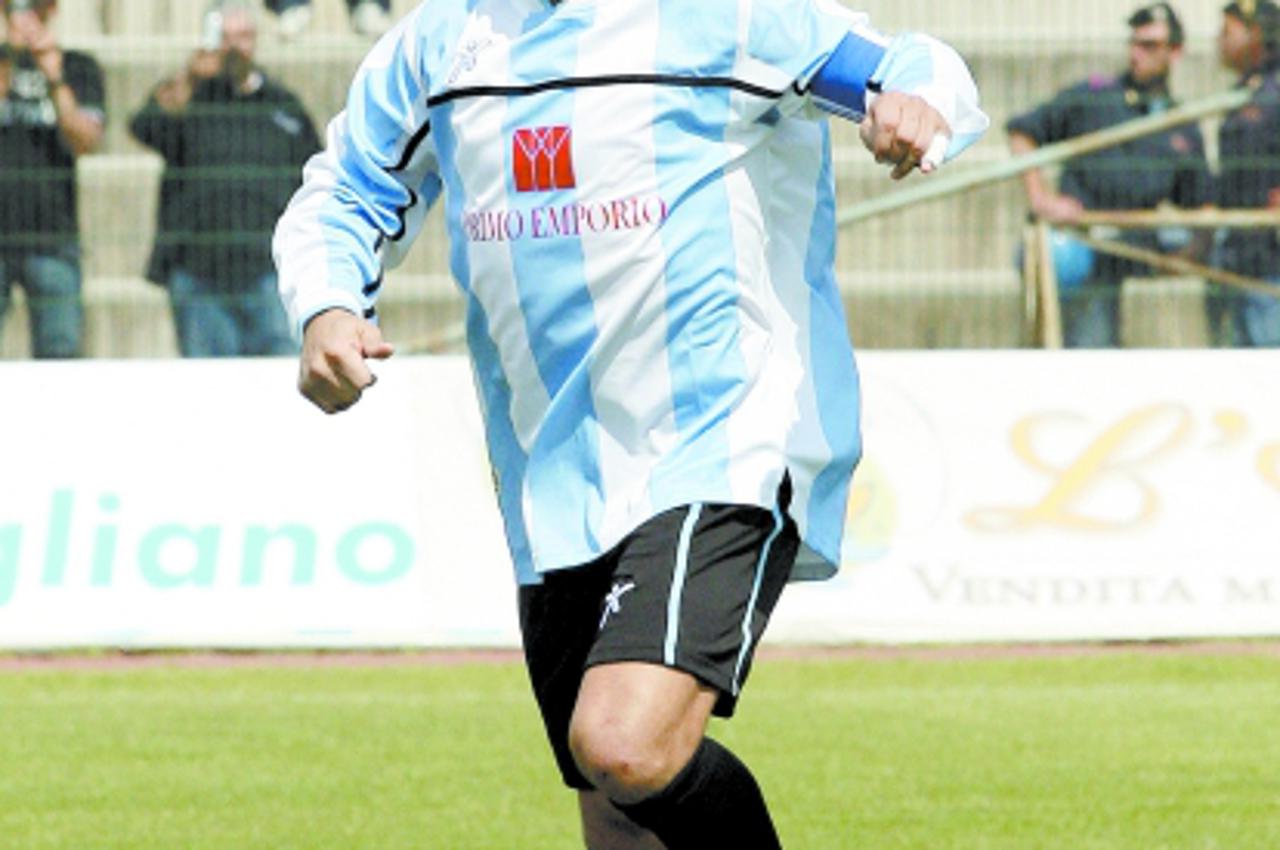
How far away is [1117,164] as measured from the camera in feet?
41.9

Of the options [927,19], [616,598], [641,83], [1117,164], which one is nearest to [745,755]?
[616,598]

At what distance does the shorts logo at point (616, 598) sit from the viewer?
464cm

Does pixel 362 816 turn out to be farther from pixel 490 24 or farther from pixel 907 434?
pixel 907 434

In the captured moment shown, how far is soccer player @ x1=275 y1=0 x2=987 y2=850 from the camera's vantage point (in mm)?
4668

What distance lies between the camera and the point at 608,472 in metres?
4.79

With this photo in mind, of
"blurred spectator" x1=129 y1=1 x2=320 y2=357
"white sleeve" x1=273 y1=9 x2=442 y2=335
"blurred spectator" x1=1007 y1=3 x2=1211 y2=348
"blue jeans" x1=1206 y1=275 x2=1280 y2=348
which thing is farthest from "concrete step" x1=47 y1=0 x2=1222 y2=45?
"white sleeve" x1=273 y1=9 x2=442 y2=335

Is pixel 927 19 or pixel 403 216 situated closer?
pixel 403 216

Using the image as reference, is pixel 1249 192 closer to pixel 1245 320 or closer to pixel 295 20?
pixel 1245 320

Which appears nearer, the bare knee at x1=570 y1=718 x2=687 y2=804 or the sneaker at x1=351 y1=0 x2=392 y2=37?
the bare knee at x1=570 y1=718 x2=687 y2=804

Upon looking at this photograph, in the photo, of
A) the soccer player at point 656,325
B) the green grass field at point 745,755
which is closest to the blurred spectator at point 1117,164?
the green grass field at point 745,755

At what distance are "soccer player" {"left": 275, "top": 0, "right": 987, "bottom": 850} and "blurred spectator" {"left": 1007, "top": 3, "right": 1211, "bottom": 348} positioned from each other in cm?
763

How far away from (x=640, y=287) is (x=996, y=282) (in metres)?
8.22

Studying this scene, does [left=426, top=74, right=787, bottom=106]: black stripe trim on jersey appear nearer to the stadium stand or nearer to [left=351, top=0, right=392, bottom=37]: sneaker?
the stadium stand

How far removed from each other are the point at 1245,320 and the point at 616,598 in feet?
26.8
